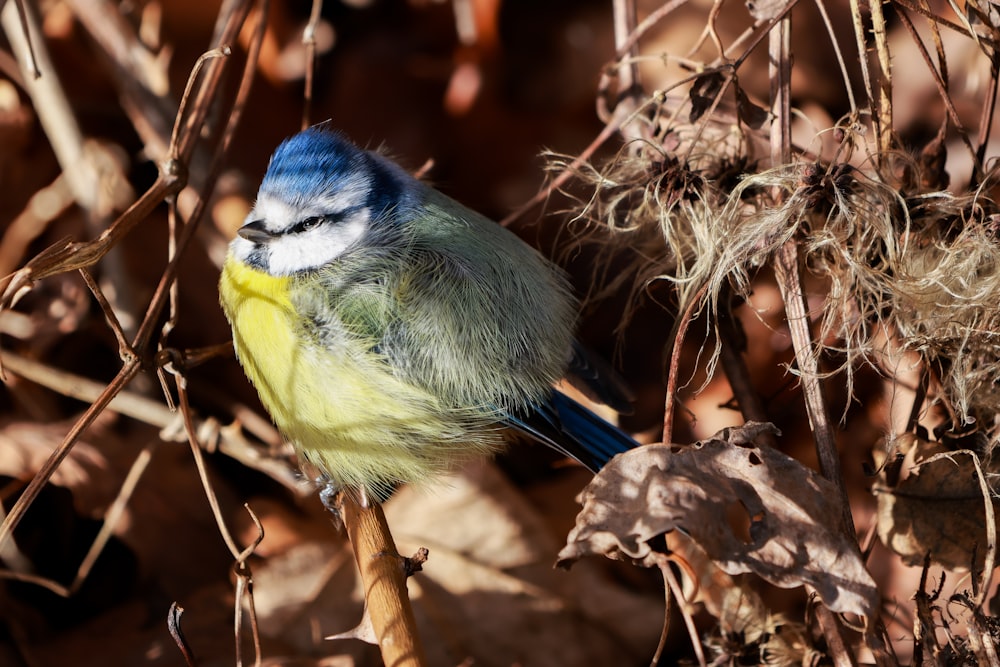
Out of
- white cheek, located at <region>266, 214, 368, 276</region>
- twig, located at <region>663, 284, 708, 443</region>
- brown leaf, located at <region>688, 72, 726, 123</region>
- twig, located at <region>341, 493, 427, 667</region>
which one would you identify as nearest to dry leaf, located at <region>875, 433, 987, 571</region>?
twig, located at <region>663, 284, 708, 443</region>

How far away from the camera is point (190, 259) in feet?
7.62

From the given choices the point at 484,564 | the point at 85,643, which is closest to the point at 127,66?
the point at 85,643

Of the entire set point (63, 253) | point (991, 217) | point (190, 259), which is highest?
point (63, 253)

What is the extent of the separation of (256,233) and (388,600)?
0.67 metres

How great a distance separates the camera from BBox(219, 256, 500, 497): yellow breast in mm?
1465

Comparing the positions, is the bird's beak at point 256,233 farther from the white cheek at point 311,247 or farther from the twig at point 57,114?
the twig at point 57,114

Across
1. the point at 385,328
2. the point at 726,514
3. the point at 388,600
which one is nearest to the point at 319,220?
the point at 385,328

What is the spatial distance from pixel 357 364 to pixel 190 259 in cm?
106

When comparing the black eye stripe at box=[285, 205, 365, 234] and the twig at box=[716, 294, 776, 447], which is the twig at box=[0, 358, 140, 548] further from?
the twig at box=[716, 294, 776, 447]

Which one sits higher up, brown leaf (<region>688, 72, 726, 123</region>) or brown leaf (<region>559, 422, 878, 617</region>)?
brown leaf (<region>688, 72, 726, 123</region>)

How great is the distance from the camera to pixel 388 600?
1.36 metres

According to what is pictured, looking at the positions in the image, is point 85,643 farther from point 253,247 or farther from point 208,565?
point 253,247

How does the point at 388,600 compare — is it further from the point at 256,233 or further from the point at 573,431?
the point at 256,233

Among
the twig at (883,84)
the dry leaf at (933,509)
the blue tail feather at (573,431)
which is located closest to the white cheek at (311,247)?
the blue tail feather at (573,431)
